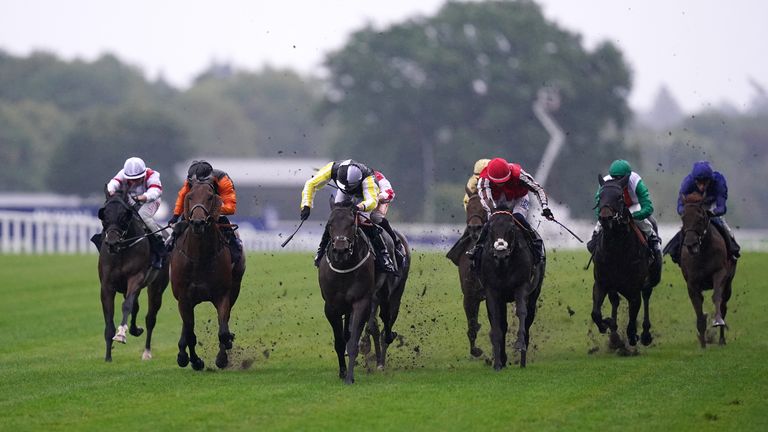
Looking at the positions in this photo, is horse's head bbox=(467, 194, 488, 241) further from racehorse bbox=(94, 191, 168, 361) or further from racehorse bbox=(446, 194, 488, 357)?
racehorse bbox=(94, 191, 168, 361)

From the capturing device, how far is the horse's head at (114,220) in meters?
18.4

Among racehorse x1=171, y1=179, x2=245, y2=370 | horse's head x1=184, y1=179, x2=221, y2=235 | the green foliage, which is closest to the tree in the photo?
the green foliage

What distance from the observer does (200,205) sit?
16.3 metres

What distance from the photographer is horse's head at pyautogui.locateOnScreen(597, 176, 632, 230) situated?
698 inches

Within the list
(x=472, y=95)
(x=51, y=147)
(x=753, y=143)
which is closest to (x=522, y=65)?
(x=472, y=95)

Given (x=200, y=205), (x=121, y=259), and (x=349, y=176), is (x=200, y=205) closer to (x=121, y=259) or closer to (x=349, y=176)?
(x=349, y=176)

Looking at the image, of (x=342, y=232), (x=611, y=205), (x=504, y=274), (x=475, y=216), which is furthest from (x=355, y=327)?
(x=611, y=205)

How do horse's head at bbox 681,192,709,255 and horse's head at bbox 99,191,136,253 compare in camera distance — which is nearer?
horse's head at bbox 99,191,136,253

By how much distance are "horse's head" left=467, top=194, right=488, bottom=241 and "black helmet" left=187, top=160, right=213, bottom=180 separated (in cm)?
298

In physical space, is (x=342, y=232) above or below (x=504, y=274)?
above

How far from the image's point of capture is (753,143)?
4813 inches

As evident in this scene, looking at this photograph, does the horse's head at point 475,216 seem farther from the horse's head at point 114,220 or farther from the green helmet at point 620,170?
the horse's head at point 114,220

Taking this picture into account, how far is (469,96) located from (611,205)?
6135cm

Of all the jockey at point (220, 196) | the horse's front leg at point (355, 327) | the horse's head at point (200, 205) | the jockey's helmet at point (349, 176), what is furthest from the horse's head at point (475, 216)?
the horse's head at point (200, 205)
